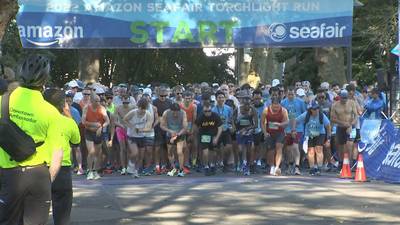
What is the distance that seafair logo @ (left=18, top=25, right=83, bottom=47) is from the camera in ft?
59.8

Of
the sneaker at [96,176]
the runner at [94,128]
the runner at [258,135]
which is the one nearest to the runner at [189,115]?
the runner at [258,135]

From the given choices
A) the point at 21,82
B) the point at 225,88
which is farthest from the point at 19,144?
the point at 225,88

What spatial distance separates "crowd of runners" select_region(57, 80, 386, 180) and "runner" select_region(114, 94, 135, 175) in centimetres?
2

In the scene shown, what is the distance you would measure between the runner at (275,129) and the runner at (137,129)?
2423mm

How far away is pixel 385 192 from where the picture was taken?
11211mm

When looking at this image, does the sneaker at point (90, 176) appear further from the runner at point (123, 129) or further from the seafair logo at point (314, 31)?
the seafair logo at point (314, 31)

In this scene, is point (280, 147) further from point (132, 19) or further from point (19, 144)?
point (19, 144)

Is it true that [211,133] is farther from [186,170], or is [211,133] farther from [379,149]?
[379,149]

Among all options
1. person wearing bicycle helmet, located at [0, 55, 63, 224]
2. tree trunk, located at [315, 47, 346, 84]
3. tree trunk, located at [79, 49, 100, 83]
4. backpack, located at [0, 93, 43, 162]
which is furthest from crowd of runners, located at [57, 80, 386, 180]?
backpack, located at [0, 93, 43, 162]

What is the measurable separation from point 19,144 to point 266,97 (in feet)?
39.5

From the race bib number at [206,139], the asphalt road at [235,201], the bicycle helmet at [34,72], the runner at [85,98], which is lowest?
the asphalt road at [235,201]

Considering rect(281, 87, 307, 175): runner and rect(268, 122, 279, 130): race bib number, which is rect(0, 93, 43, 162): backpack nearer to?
rect(268, 122, 279, 130): race bib number

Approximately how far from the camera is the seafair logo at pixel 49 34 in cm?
1823

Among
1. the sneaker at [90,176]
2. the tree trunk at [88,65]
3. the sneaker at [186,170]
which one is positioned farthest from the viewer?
the tree trunk at [88,65]
